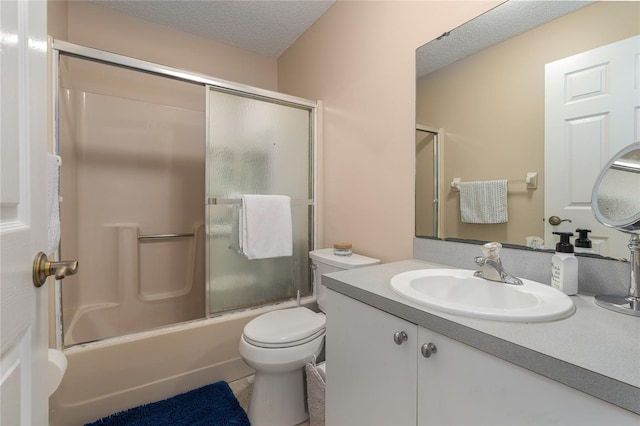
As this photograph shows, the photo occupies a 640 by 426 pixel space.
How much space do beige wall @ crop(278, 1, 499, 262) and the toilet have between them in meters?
0.32

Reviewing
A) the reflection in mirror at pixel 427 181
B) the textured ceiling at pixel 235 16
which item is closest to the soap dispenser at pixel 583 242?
the reflection in mirror at pixel 427 181

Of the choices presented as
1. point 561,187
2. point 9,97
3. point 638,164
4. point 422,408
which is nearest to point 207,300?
point 422,408

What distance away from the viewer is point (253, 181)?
188 centimetres

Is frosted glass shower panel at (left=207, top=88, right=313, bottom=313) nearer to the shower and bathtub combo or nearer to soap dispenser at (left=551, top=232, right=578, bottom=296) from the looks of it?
the shower and bathtub combo

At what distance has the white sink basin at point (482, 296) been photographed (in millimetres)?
646

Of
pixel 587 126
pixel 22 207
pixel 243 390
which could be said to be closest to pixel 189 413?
pixel 243 390

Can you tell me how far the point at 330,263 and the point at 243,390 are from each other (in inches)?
35.1

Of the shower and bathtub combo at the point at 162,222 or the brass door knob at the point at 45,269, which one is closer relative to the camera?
the brass door knob at the point at 45,269

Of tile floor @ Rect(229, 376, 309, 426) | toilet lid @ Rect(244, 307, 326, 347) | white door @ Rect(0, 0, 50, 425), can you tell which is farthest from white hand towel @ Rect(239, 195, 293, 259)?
white door @ Rect(0, 0, 50, 425)

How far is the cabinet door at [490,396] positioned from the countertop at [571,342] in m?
0.02

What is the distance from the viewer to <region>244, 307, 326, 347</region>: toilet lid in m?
1.32

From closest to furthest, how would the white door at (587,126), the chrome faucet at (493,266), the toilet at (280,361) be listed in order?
the white door at (587,126)
the chrome faucet at (493,266)
the toilet at (280,361)

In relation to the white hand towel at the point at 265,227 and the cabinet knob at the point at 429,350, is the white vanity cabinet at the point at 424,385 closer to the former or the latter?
the cabinet knob at the point at 429,350

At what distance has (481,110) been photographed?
3.77 ft
